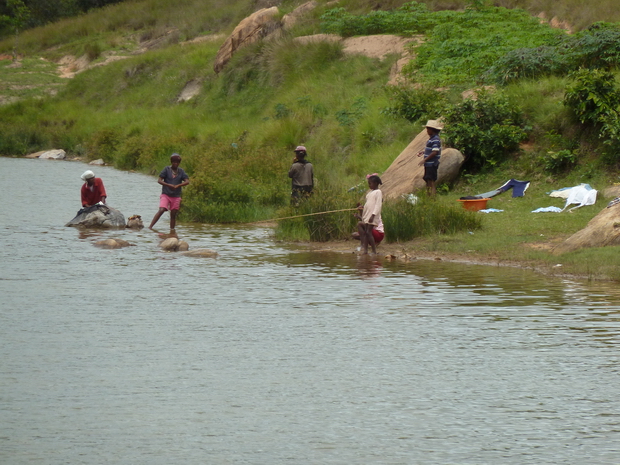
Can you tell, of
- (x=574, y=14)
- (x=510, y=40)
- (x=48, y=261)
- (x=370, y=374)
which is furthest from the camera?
(x=574, y=14)

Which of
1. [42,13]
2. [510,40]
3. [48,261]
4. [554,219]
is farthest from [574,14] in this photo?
[42,13]

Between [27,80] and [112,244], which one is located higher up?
[27,80]

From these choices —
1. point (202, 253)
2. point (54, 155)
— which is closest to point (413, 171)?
point (202, 253)

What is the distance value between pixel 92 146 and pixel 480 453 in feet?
118

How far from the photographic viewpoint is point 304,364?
837 centimetres

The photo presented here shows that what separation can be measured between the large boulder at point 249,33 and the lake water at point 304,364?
28.1 m

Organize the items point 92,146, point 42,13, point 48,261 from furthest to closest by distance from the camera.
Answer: point 42,13, point 92,146, point 48,261

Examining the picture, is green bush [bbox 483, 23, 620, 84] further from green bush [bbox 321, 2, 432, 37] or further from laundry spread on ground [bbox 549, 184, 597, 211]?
green bush [bbox 321, 2, 432, 37]

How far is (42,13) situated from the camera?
71062 millimetres

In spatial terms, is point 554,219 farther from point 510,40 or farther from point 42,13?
point 42,13

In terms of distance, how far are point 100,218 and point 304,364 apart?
11.3 m

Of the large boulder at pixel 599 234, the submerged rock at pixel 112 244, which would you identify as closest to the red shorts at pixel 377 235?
the large boulder at pixel 599 234

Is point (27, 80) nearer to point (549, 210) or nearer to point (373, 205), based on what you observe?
point (549, 210)

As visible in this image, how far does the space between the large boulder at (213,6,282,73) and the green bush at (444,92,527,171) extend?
21231 mm
